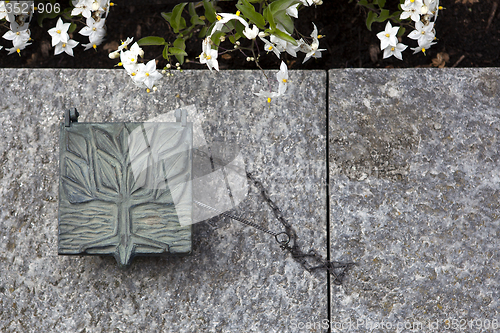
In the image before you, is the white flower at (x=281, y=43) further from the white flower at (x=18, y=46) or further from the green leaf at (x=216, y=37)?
the white flower at (x=18, y=46)

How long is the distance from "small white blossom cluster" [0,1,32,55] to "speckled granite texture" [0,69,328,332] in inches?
5.7

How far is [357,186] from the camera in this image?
Result: 1.30 metres

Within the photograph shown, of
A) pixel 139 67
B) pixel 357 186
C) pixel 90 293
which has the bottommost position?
pixel 90 293

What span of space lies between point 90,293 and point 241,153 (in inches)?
26.6

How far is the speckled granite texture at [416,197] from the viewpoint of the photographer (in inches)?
49.6

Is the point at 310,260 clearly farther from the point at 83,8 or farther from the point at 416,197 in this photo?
the point at 83,8

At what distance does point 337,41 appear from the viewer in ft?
5.05

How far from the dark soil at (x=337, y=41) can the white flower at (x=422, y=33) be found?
20cm

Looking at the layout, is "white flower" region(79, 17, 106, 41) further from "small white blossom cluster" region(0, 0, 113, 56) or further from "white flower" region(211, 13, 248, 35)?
Result: "white flower" region(211, 13, 248, 35)

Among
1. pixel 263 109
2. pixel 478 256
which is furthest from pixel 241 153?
pixel 478 256

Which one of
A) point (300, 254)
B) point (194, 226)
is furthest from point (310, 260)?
point (194, 226)

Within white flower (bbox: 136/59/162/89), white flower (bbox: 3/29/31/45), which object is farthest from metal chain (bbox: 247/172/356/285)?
white flower (bbox: 3/29/31/45)

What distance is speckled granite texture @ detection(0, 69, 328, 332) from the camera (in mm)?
1269

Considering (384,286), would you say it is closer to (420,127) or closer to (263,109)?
(420,127)
